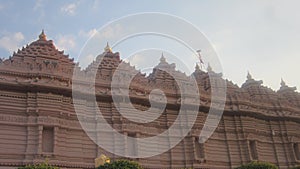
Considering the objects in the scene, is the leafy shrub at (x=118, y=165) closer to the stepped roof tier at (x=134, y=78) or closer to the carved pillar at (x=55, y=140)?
the carved pillar at (x=55, y=140)

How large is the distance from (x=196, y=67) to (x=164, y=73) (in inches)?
254

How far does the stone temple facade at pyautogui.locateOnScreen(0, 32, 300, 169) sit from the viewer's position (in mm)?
24266

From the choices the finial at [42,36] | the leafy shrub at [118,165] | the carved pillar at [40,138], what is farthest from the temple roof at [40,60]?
the leafy shrub at [118,165]

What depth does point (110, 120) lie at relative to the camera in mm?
27312

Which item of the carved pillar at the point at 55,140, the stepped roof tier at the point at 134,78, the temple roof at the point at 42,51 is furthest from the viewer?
the temple roof at the point at 42,51

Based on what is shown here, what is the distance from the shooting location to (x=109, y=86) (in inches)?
1110

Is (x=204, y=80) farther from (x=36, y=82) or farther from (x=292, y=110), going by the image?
(x=36, y=82)

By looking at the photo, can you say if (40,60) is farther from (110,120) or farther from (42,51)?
(110,120)

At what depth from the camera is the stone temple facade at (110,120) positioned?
24266mm

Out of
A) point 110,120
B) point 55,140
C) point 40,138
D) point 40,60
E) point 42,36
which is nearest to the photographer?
point 40,138

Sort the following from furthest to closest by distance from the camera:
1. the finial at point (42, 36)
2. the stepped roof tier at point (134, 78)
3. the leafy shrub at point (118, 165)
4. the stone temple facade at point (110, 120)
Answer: the finial at point (42, 36), the stepped roof tier at point (134, 78), the stone temple facade at point (110, 120), the leafy shrub at point (118, 165)

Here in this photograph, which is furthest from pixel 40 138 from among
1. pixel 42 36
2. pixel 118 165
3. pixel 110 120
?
pixel 42 36

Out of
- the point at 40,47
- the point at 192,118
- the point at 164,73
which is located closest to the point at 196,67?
the point at 164,73

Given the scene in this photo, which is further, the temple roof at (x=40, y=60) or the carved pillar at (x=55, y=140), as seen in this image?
the temple roof at (x=40, y=60)
